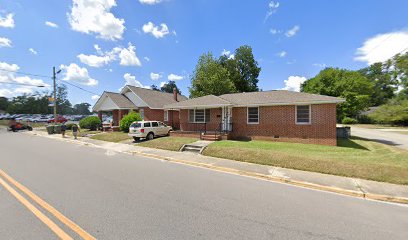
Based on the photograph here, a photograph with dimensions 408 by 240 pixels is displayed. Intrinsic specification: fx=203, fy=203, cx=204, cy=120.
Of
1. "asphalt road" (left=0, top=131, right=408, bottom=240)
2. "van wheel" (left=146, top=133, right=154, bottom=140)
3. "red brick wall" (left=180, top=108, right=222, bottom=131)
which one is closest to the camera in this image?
"asphalt road" (left=0, top=131, right=408, bottom=240)

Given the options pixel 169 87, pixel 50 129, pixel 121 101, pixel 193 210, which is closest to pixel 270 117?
pixel 193 210

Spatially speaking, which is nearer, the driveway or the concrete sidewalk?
the concrete sidewalk

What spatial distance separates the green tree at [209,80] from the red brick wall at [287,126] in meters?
20.3

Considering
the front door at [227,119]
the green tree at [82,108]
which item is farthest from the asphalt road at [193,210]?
the green tree at [82,108]

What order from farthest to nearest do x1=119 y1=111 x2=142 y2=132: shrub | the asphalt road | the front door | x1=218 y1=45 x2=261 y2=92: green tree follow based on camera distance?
x1=218 y1=45 x2=261 y2=92: green tree
x1=119 y1=111 x2=142 y2=132: shrub
the front door
the asphalt road

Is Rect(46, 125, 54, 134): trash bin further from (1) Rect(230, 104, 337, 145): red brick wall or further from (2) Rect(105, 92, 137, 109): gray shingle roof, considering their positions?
(1) Rect(230, 104, 337, 145): red brick wall

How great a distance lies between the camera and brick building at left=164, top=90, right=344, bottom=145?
46.3 feet

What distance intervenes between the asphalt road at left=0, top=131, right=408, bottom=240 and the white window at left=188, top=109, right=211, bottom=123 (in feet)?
38.3

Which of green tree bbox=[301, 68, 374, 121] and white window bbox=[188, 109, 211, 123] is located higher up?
green tree bbox=[301, 68, 374, 121]

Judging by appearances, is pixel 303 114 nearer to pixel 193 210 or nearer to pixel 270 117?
pixel 270 117

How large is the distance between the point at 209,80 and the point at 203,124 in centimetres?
2014

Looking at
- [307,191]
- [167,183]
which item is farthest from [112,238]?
[307,191]

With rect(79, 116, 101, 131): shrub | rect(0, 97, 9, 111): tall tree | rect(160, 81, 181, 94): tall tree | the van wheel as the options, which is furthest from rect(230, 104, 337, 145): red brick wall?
rect(0, 97, 9, 111): tall tree

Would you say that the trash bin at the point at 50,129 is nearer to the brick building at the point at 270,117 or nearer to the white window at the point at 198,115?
the brick building at the point at 270,117
